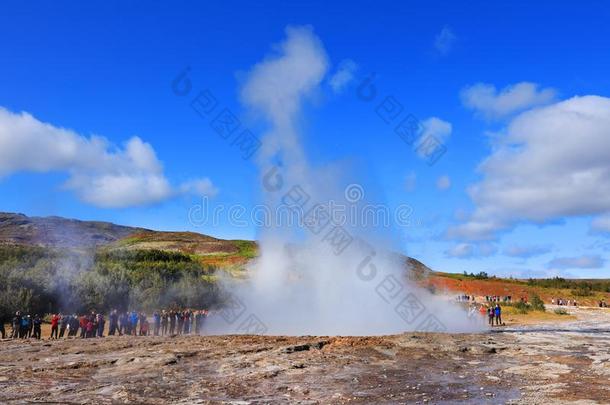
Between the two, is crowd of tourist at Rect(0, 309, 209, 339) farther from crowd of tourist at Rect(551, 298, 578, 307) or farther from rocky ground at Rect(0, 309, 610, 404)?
crowd of tourist at Rect(551, 298, 578, 307)

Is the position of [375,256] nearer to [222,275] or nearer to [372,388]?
[372,388]

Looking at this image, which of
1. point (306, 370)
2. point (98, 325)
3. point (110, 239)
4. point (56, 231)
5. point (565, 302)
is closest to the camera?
point (306, 370)

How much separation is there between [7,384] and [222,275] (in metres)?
35.0

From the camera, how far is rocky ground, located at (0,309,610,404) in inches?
477

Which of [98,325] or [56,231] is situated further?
[56,231]

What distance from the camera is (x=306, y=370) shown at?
15.3m

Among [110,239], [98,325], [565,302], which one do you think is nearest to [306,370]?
[98,325]

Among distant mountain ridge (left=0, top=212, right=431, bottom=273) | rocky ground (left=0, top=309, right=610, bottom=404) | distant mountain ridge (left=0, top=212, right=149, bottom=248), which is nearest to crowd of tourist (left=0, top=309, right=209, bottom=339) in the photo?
rocky ground (left=0, top=309, right=610, bottom=404)

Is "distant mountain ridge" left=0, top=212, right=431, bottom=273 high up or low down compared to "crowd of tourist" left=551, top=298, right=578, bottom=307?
up

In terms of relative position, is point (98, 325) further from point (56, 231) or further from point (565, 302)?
point (56, 231)

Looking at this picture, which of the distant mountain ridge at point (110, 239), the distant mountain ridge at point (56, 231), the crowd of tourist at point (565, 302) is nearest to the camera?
the crowd of tourist at point (565, 302)

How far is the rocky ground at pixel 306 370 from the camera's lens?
1212 cm

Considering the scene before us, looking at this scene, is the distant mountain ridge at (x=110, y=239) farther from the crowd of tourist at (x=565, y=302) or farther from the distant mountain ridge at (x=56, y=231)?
the crowd of tourist at (x=565, y=302)

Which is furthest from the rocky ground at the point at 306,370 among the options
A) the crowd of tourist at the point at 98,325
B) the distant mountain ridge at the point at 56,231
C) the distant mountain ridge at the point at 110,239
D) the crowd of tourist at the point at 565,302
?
the distant mountain ridge at the point at 56,231
